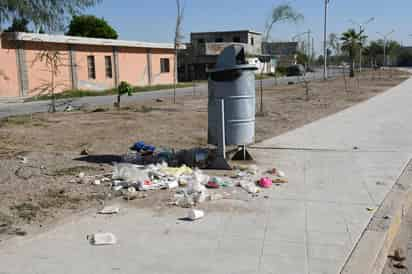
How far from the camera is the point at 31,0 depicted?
23.1ft

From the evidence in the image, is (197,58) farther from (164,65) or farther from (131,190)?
(131,190)

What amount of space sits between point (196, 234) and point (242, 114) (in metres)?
3.34

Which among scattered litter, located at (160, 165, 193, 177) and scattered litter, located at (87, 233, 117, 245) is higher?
scattered litter, located at (160, 165, 193, 177)

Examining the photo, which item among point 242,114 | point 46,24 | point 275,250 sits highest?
point 46,24

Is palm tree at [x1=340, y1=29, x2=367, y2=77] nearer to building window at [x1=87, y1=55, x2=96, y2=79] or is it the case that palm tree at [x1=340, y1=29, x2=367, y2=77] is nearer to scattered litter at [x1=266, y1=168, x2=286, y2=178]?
building window at [x1=87, y1=55, x2=96, y2=79]

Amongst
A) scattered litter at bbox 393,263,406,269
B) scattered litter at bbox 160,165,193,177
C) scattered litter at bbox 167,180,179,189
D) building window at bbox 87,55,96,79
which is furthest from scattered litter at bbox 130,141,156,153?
building window at bbox 87,55,96,79

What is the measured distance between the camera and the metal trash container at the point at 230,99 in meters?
7.69

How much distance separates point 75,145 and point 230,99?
13.6ft

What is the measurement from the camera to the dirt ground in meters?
5.91

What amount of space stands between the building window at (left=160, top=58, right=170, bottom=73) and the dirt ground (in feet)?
86.9

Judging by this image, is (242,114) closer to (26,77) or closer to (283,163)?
(283,163)

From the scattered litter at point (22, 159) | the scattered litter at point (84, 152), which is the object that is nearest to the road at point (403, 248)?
the scattered litter at point (84, 152)

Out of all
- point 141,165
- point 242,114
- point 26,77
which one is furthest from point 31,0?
point 26,77

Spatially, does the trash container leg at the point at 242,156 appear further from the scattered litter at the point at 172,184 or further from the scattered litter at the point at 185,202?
the scattered litter at the point at 185,202
